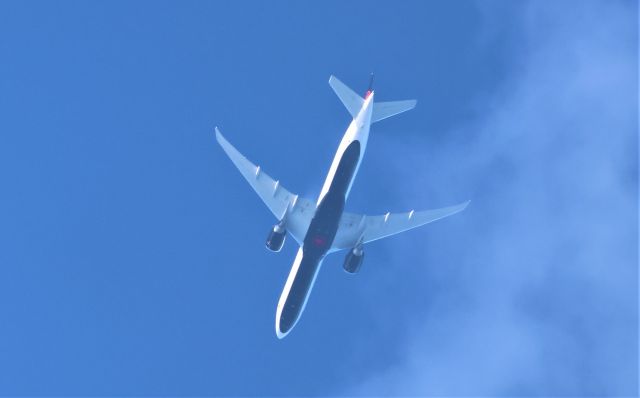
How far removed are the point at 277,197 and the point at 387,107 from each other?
10851mm

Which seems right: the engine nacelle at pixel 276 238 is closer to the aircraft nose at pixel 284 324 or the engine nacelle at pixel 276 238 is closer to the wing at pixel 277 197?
the wing at pixel 277 197

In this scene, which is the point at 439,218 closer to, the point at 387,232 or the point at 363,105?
the point at 387,232

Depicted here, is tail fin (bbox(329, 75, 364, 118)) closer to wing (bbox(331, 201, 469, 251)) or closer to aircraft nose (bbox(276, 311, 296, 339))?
wing (bbox(331, 201, 469, 251))

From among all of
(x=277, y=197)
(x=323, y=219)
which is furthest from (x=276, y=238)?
(x=323, y=219)

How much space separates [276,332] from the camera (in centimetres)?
9769

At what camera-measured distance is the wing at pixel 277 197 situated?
95062 millimetres

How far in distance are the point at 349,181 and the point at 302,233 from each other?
22.7ft

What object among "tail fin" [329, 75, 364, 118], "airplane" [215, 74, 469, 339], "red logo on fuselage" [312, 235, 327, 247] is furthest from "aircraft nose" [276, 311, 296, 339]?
"tail fin" [329, 75, 364, 118]

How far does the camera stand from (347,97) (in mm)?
93938

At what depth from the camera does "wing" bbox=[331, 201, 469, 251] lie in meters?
96.0

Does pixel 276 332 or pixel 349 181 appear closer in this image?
pixel 349 181

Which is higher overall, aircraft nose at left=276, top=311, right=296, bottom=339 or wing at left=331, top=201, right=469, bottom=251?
wing at left=331, top=201, right=469, bottom=251

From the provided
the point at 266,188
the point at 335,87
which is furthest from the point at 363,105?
the point at 266,188

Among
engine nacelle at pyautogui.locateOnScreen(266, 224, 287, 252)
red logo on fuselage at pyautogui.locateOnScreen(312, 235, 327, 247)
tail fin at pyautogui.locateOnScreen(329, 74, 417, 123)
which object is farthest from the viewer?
engine nacelle at pyautogui.locateOnScreen(266, 224, 287, 252)
